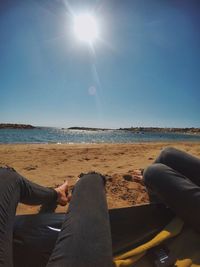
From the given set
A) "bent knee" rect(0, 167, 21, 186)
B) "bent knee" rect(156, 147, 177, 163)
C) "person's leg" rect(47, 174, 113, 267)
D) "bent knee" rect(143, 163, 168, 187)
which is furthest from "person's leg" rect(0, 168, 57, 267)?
"bent knee" rect(156, 147, 177, 163)

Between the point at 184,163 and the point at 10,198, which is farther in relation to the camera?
the point at 184,163

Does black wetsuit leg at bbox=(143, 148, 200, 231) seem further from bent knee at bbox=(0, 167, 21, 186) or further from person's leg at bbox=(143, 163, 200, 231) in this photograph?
bent knee at bbox=(0, 167, 21, 186)

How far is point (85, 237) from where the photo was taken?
1135mm

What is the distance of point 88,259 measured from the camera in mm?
1023

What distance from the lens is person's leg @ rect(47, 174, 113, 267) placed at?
40.6 inches

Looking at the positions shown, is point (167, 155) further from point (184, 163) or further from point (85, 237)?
point (85, 237)

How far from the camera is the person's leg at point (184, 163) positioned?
1958 millimetres

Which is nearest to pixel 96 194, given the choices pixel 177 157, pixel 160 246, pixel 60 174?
pixel 160 246

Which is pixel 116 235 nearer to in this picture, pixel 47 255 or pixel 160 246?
pixel 160 246

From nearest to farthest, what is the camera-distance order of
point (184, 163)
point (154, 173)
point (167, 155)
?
1. point (154, 173)
2. point (184, 163)
3. point (167, 155)

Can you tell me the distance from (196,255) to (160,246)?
0.74 ft

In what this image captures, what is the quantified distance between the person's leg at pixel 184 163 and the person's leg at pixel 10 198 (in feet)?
3.62

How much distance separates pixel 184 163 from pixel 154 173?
1.13ft

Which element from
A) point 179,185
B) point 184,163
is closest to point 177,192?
point 179,185
